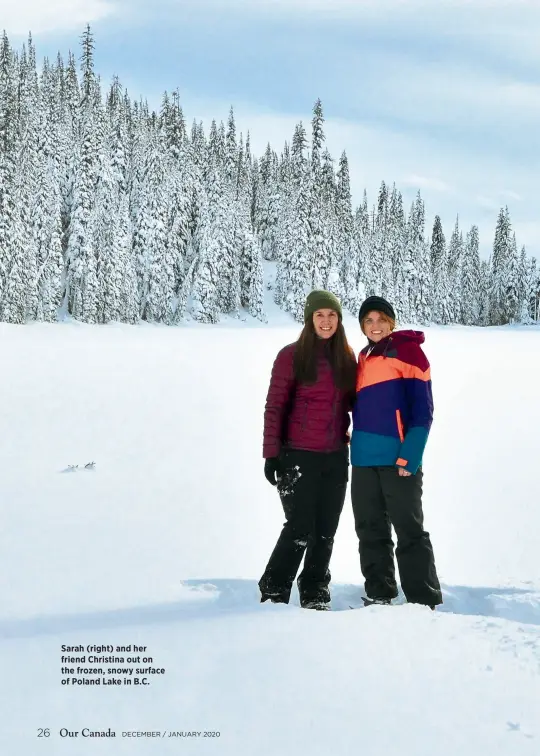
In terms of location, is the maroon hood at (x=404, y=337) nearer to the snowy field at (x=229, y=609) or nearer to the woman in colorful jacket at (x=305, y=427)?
the woman in colorful jacket at (x=305, y=427)

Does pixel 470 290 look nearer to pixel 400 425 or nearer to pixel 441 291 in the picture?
pixel 441 291

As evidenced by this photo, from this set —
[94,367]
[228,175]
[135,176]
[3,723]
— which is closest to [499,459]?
[3,723]

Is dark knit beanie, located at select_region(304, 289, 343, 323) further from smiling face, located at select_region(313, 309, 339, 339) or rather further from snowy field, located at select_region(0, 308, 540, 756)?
snowy field, located at select_region(0, 308, 540, 756)

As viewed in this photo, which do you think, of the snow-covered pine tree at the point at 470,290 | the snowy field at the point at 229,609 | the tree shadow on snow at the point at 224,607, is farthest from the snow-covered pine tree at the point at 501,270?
the tree shadow on snow at the point at 224,607

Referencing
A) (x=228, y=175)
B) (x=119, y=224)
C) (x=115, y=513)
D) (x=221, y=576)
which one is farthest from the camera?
(x=228, y=175)

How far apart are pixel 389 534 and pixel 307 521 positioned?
0.64 m

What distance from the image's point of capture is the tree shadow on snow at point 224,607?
11.4 feet

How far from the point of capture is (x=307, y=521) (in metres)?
4.36

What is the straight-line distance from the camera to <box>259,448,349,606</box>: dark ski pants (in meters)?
4.31

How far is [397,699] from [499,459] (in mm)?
7094

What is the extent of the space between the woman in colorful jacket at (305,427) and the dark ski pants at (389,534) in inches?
11.9

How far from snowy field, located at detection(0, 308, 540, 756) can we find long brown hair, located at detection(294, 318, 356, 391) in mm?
1447

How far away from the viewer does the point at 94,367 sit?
55.3ft

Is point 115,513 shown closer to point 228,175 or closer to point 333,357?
point 333,357
